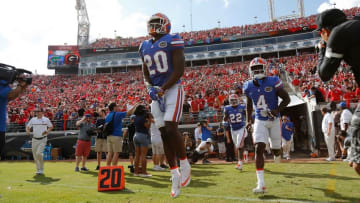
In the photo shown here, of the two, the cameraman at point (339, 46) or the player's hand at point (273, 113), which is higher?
the cameraman at point (339, 46)

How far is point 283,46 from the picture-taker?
4388 cm

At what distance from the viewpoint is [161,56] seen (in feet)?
12.4

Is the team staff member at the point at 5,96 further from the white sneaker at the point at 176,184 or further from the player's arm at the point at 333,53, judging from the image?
the player's arm at the point at 333,53

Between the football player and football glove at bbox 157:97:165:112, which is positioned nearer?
football glove at bbox 157:97:165:112

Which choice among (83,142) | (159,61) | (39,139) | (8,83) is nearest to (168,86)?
(159,61)

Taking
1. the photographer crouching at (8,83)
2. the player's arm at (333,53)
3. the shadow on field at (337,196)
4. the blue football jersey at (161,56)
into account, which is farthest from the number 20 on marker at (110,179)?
the player's arm at (333,53)

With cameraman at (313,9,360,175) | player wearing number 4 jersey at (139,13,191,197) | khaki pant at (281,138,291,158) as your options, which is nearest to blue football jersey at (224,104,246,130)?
khaki pant at (281,138,291,158)

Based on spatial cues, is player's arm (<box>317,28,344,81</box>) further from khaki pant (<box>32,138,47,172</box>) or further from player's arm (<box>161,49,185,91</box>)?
khaki pant (<box>32,138,47,172</box>)

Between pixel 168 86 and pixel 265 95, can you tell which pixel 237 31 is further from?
pixel 168 86

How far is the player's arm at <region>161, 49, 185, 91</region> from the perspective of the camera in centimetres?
365

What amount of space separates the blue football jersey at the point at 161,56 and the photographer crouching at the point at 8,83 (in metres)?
1.74

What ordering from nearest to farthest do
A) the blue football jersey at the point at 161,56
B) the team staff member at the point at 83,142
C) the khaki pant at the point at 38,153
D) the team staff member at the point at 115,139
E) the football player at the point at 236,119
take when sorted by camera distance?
the blue football jersey at the point at 161,56 → the team staff member at the point at 115,139 → the football player at the point at 236,119 → the khaki pant at the point at 38,153 → the team staff member at the point at 83,142

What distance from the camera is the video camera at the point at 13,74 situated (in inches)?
142

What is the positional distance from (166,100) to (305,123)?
13.4 meters
